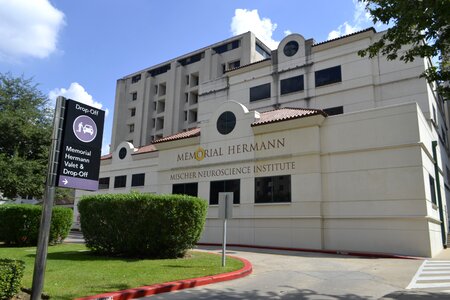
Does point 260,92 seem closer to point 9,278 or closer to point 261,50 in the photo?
point 261,50

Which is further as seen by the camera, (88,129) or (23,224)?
(23,224)

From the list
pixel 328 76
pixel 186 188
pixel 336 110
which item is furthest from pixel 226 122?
pixel 328 76

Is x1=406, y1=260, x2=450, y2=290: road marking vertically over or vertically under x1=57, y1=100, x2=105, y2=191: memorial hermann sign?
under

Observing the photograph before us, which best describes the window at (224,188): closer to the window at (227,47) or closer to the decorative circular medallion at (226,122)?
the decorative circular medallion at (226,122)

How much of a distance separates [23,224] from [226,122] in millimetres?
12953

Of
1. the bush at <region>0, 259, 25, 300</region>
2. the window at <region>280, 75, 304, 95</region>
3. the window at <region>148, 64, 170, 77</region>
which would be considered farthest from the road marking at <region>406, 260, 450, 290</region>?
the window at <region>148, 64, 170, 77</region>

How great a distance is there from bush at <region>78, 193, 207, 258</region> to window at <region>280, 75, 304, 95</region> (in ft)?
67.8

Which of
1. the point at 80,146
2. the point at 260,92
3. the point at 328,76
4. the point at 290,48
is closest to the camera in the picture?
the point at 80,146

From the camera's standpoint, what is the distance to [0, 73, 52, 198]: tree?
685 inches

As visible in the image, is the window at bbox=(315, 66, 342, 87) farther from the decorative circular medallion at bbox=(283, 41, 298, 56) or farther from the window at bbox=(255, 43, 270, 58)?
the window at bbox=(255, 43, 270, 58)

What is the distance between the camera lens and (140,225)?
45.5 feet

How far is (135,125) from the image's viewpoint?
65.7 m

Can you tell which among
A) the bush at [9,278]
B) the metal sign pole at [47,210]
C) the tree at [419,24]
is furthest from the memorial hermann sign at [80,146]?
the tree at [419,24]

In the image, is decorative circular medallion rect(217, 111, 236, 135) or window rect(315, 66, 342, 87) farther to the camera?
window rect(315, 66, 342, 87)
